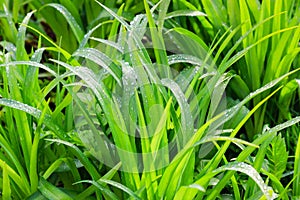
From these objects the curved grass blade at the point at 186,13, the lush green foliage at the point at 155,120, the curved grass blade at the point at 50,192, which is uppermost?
the curved grass blade at the point at 186,13

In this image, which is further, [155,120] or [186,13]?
[186,13]

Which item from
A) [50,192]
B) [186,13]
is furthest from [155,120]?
[186,13]


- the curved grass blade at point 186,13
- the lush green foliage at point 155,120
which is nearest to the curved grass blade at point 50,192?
the lush green foliage at point 155,120

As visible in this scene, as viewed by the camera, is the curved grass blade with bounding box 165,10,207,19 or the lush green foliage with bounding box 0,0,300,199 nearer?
the lush green foliage with bounding box 0,0,300,199

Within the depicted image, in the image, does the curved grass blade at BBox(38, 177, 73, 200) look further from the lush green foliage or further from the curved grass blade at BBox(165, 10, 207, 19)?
the curved grass blade at BBox(165, 10, 207, 19)

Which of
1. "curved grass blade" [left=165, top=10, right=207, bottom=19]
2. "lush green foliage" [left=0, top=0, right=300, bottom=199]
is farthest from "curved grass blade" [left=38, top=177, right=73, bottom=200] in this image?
"curved grass blade" [left=165, top=10, right=207, bottom=19]

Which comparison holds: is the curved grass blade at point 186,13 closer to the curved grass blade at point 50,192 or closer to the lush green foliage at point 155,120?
the lush green foliage at point 155,120

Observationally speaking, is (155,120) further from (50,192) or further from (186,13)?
(186,13)

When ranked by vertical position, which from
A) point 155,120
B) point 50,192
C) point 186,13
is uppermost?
point 186,13

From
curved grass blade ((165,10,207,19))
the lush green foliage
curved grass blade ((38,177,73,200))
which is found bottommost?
curved grass blade ((38,177,73,200))
